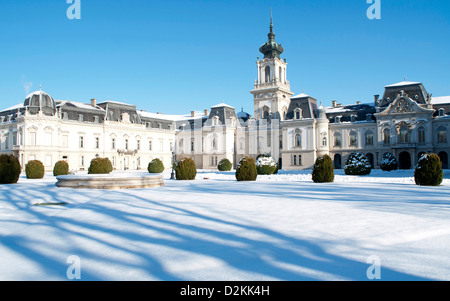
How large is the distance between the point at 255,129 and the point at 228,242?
4517 cm

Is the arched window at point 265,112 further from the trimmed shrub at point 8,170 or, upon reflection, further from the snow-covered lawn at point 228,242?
the snow-covered lawn at point 228,242

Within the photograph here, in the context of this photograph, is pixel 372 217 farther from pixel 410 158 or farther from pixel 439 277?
pixel 410 158

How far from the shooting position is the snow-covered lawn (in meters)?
4.63

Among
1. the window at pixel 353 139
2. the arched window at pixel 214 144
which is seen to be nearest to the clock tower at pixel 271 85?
the arched window at pixel 214 144

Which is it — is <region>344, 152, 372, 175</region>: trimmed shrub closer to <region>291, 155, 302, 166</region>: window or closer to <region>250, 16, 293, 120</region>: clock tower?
<region>291, 155, 302, 166</region>: window

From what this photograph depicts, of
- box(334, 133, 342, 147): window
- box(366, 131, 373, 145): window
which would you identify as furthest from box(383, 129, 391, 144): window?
box(334, 133, 342, 147): window

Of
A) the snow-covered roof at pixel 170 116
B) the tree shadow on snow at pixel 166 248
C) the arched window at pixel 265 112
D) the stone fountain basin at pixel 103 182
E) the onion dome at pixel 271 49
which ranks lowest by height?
the tree shadow on snow at pixel 166 248

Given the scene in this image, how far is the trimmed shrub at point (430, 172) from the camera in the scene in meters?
18.0

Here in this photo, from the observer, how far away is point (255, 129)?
167ft

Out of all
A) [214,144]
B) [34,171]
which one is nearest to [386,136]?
[214,144]

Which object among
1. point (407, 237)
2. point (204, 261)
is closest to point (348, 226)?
point (407, 237)

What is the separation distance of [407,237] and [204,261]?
366cm

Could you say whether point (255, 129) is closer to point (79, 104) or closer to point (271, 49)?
point (271, 49)

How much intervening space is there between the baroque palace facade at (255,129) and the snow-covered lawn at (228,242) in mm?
34447
